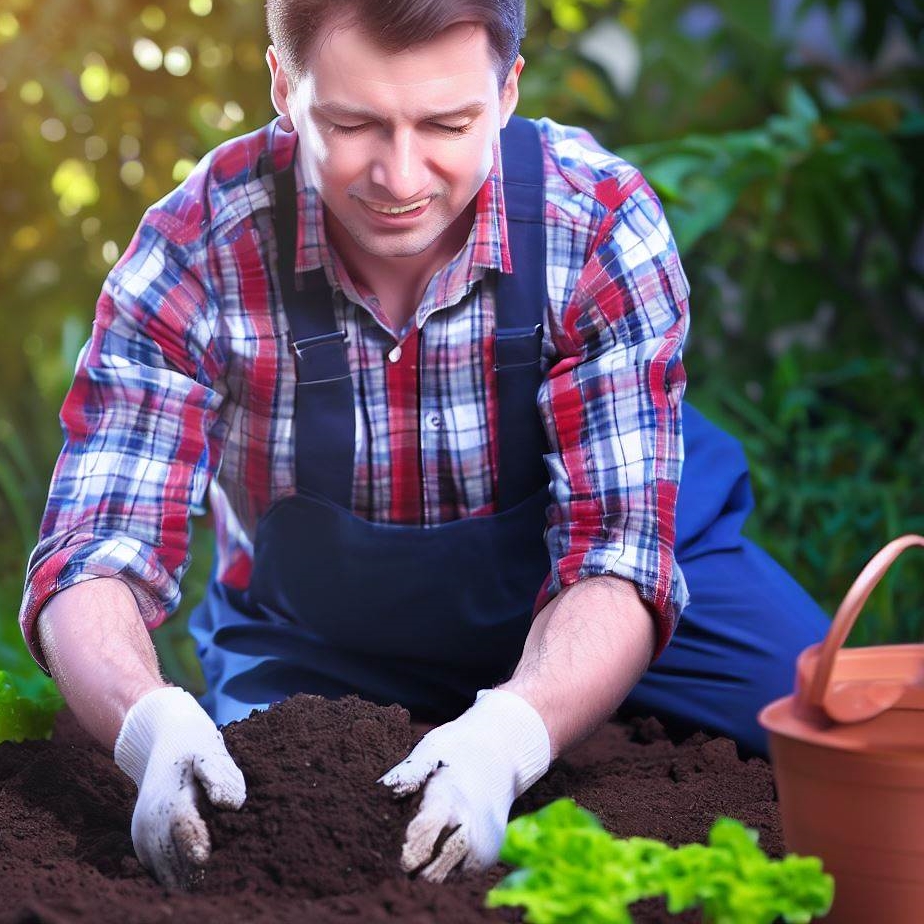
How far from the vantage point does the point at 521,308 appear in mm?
1979

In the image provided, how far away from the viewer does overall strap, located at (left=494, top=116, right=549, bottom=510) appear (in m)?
1.98

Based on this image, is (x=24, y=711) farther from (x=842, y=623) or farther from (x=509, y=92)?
(x=842, y=623)

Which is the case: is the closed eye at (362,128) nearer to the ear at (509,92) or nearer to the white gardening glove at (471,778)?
the ear at (509,92)

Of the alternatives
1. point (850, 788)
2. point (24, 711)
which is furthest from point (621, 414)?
point (24, 711)

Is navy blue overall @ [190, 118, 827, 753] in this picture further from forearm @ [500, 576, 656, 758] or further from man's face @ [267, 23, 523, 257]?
forearm @ [500, 576, 656, 758]

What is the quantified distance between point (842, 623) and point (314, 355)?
0.96 m

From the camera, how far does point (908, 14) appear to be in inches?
147

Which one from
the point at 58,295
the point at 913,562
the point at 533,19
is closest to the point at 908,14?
the point at 533,19

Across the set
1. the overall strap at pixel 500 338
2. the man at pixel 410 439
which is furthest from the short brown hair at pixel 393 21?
the overall strap at pixel 500 338

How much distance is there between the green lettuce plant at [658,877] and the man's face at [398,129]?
34.5 inches

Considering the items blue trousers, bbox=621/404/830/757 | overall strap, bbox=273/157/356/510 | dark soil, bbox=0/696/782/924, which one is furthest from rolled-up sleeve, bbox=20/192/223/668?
blue trousers, bbox=621/404/830/757

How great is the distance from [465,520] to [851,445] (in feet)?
5.68

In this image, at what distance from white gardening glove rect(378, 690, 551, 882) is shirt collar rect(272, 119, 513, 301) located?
2.09 ft

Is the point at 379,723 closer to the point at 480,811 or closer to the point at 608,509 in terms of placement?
the point at 480,811
